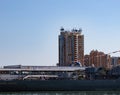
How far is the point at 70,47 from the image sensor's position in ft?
378

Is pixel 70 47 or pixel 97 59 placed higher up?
pixel 70 47

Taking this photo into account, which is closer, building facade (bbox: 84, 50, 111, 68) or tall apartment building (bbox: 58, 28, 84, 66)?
building facade (bbox: 84, 50, 111, 68)

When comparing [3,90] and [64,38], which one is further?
[64,38]

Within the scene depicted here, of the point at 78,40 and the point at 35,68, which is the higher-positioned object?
the point at 78,40

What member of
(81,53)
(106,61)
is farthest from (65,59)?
(106,61)

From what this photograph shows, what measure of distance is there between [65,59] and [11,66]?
115ft

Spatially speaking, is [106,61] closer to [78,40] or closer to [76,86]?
[78,40]

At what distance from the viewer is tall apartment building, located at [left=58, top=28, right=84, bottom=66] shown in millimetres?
113375

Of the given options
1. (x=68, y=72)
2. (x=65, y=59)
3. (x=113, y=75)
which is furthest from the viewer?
(x=65, y=59)

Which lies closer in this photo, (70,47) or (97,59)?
(97,59)

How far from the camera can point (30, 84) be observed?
55031 mm

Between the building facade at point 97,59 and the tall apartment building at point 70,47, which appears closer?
the building facade at point 97,59

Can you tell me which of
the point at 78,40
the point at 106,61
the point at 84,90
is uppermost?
the point at 78,40

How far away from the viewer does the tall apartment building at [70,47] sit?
372 ft
